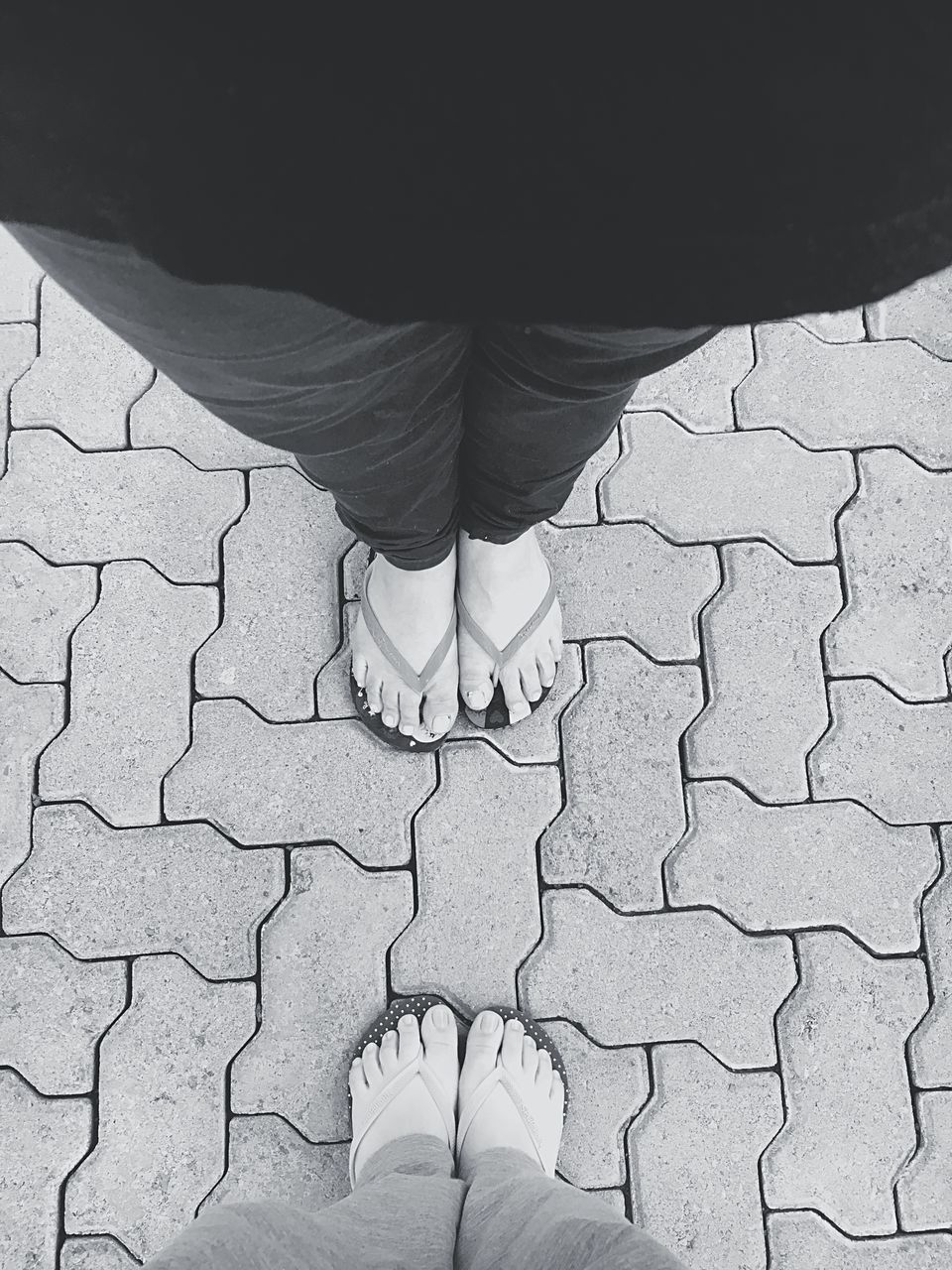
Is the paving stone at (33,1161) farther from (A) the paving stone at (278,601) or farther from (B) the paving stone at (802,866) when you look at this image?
(B) the paving stone at (802,866)

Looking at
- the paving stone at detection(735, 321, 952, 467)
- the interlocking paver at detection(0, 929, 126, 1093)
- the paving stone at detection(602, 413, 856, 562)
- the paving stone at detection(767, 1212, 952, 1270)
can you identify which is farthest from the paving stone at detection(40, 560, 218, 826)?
the paving stone at detection(767, 1212, 952, 1270)

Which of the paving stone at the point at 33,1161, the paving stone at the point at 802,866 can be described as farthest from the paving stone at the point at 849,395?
the paving stone at the point at 33,1161

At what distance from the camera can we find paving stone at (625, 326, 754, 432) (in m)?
1.71

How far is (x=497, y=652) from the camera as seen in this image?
154cm

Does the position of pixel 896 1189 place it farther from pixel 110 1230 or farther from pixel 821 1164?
pixel 110 1230

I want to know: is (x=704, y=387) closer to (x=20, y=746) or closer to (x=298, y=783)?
(x=298, y=783)

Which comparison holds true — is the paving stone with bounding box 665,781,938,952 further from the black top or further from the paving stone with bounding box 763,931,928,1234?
the black top

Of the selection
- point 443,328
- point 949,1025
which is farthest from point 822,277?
point 949,1025

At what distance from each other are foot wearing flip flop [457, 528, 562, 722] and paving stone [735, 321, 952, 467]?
0.47 m

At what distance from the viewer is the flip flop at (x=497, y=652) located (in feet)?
5.02

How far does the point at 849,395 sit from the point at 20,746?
1.41 metres

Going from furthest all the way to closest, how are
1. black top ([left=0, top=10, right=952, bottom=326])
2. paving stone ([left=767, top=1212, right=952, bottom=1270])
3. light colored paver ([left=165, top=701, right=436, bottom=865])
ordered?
light colored paver ([left=165, top=701, right=436, bottom=865]) < paving stone ([left=767, top=1212, right=952, bottom=1270]) < black top ([left=0, top=10, right=952, bottom=326])

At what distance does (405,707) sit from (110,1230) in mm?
821

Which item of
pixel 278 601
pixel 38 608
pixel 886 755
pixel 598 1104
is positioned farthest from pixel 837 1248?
pixel 38 608
